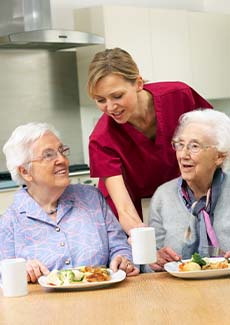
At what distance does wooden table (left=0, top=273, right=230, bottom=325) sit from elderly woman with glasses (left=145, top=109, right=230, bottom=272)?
11.6 inches

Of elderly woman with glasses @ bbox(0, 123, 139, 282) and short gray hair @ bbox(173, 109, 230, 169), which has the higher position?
short gray hair @ bbox(173, 109, 230, 169)

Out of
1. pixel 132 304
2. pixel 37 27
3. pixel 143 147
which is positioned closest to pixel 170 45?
pixel 37 27

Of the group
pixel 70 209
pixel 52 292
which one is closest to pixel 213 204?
pixel 70 209

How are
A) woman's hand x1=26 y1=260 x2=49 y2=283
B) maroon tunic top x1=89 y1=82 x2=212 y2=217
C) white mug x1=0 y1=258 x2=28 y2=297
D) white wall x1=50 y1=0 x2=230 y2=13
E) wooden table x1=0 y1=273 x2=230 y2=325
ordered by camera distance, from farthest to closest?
white wall x1=50 y1=0 x2=230 y2=13
maroon tunic top x1=89 y1=82 x2=212 y2=217
woman's hand x1=26 y1=260 x2=49 y2=283
white mug x1=0 y1=258 x2=28 y2=297
wooden table x1=0 y1=273 x2=230 y2=325

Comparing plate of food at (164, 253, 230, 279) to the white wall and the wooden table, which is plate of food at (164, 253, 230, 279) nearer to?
the wooden table

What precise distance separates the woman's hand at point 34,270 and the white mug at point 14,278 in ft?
0.54

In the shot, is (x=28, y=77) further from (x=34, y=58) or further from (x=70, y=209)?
(x=70, y=209)

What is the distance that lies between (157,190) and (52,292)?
723 millimetres

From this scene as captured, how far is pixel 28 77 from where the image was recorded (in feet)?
20.3

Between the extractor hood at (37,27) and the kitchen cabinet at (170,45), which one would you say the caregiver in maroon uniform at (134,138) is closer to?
the extractor hood at (37,27)

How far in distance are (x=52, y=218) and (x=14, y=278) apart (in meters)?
0.45

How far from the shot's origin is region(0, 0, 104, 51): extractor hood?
5.76 metres

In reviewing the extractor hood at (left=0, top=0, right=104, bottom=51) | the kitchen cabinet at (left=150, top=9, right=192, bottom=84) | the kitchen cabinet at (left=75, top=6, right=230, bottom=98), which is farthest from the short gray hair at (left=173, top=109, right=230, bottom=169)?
the kitchen cabinet at (left=150, top=9, right=192, bottom=84)

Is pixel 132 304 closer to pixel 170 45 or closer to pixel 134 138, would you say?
pixel 134 138
